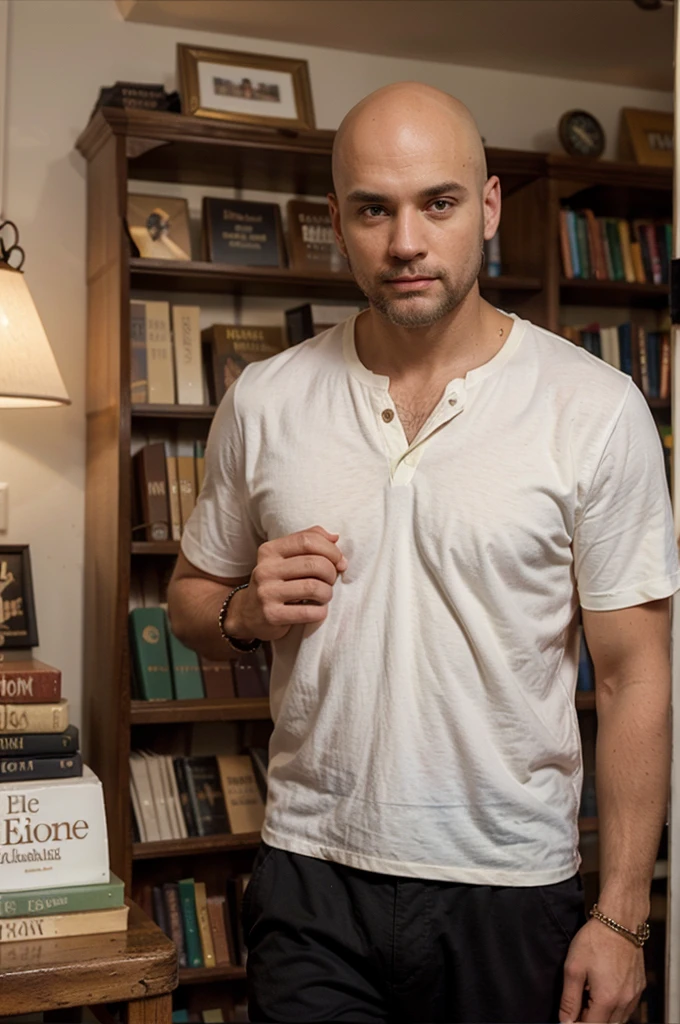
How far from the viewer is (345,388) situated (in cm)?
155

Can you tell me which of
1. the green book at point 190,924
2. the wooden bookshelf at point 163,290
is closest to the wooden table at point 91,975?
the wooden bookshelf at point 163,290

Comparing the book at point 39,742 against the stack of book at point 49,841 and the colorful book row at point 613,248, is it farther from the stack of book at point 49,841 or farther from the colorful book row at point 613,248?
the colorful book row at point 613,248

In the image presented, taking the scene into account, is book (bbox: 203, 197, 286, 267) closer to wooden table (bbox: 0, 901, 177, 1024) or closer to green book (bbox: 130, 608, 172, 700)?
green book (bbox: 130, 608, 172, 700)

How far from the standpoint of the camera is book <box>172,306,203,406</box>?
10.1 ft

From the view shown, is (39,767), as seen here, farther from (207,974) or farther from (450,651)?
(207,974)

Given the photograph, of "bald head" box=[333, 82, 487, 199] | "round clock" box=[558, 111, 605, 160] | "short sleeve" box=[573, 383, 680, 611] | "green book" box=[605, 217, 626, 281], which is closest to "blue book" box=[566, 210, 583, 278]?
"green book" box=[605, 217, 626, 281]

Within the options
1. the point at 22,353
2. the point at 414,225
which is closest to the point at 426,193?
the point at 414,225

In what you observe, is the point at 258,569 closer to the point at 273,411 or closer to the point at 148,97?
the point at 273,411

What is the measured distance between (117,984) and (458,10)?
8.72 feet

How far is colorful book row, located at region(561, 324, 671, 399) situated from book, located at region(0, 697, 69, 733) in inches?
91.0

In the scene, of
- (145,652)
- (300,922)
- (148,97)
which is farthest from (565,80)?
(300,922)

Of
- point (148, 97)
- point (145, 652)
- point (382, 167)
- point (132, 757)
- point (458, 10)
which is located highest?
point (458, 10)

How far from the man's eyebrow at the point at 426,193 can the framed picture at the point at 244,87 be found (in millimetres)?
1705

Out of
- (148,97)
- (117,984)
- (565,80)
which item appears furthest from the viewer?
(565,80)
